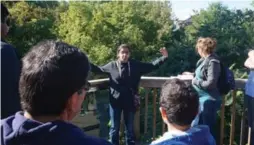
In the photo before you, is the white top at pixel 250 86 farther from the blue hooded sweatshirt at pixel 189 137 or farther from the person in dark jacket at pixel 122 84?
the blue hooded sweatshirt at pixel 189 137

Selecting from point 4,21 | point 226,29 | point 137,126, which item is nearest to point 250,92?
point 137,126

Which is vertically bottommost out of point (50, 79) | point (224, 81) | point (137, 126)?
point (137, 126)

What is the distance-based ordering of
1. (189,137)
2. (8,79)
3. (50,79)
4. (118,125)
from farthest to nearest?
(118,125), (8,79), (189,137), (50,79)

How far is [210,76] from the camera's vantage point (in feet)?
13.1

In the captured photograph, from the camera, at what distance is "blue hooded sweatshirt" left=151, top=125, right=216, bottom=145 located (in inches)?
80.9

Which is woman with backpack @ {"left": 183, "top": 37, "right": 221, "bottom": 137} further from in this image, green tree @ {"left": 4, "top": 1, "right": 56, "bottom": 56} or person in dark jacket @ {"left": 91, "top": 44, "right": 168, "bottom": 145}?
green tree @ {"left": 4, "top": 1, "right": 56, "bottom": 56}

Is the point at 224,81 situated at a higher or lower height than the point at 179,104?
lower

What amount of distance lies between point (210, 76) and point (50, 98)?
119 inches

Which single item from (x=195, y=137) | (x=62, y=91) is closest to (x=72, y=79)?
(x=62, y=91)

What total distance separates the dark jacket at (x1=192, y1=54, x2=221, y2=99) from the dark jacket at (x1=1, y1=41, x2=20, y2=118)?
2194mm

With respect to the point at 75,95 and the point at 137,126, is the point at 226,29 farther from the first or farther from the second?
the point at 75,95

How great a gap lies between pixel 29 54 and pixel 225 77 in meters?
3.12

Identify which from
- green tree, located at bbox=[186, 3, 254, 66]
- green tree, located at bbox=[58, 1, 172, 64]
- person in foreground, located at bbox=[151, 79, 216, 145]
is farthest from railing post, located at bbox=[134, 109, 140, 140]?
green tree, located at bbox=[58, 1, 172, 64]

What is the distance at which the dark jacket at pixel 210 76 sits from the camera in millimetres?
3984
